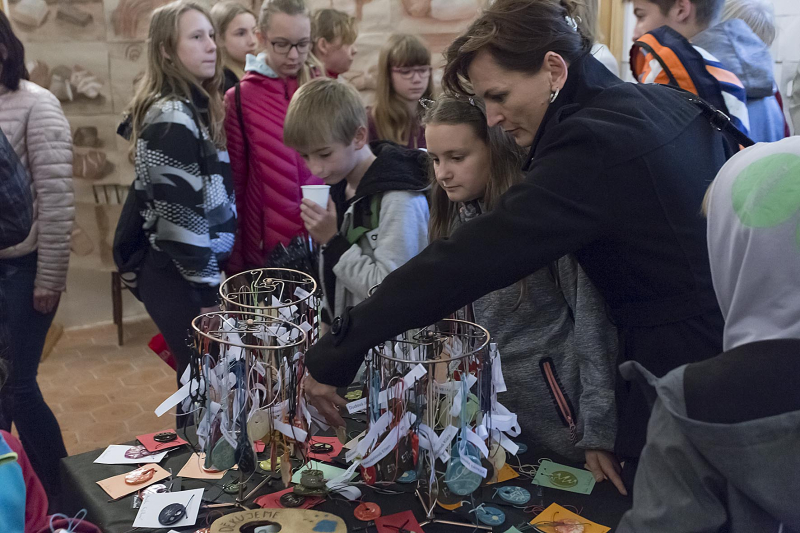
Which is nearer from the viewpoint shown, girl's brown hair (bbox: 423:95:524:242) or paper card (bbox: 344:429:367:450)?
paper card (bbox: 344:429:367:450)

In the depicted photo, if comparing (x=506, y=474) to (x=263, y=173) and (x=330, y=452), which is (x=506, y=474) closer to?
(x=330, y=452)

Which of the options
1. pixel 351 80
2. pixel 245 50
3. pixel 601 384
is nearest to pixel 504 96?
pixel 601 384

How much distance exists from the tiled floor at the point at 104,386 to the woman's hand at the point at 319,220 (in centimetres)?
180

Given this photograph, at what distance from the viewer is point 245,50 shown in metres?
3.29

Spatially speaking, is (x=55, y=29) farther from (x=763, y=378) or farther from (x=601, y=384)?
(x=763, y=378)

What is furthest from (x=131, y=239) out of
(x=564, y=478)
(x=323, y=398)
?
(x=564, y=478)

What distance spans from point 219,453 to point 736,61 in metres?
2.02

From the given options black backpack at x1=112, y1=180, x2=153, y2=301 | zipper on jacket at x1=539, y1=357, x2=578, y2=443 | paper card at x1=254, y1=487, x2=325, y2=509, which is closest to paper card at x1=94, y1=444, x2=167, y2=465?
paper card at x1=254, y1=487, x2=325, y2=509

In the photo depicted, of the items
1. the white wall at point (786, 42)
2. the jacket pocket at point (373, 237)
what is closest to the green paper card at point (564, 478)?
the jacket pocket at point (373, 237)

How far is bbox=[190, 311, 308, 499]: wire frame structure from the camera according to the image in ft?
4.27

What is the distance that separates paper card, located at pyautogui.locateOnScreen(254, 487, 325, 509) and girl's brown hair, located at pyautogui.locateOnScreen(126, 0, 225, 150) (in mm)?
1504

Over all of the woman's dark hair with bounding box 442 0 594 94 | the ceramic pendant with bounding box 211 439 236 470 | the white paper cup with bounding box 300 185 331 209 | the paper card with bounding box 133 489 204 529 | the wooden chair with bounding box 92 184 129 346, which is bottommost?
the wooden chair with bounding box 92 184 129 346

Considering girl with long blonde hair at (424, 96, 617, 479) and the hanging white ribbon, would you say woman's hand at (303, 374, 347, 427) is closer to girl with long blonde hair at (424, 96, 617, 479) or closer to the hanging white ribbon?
the hanging white ribbon

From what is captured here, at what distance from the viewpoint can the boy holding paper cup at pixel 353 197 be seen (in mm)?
2088
